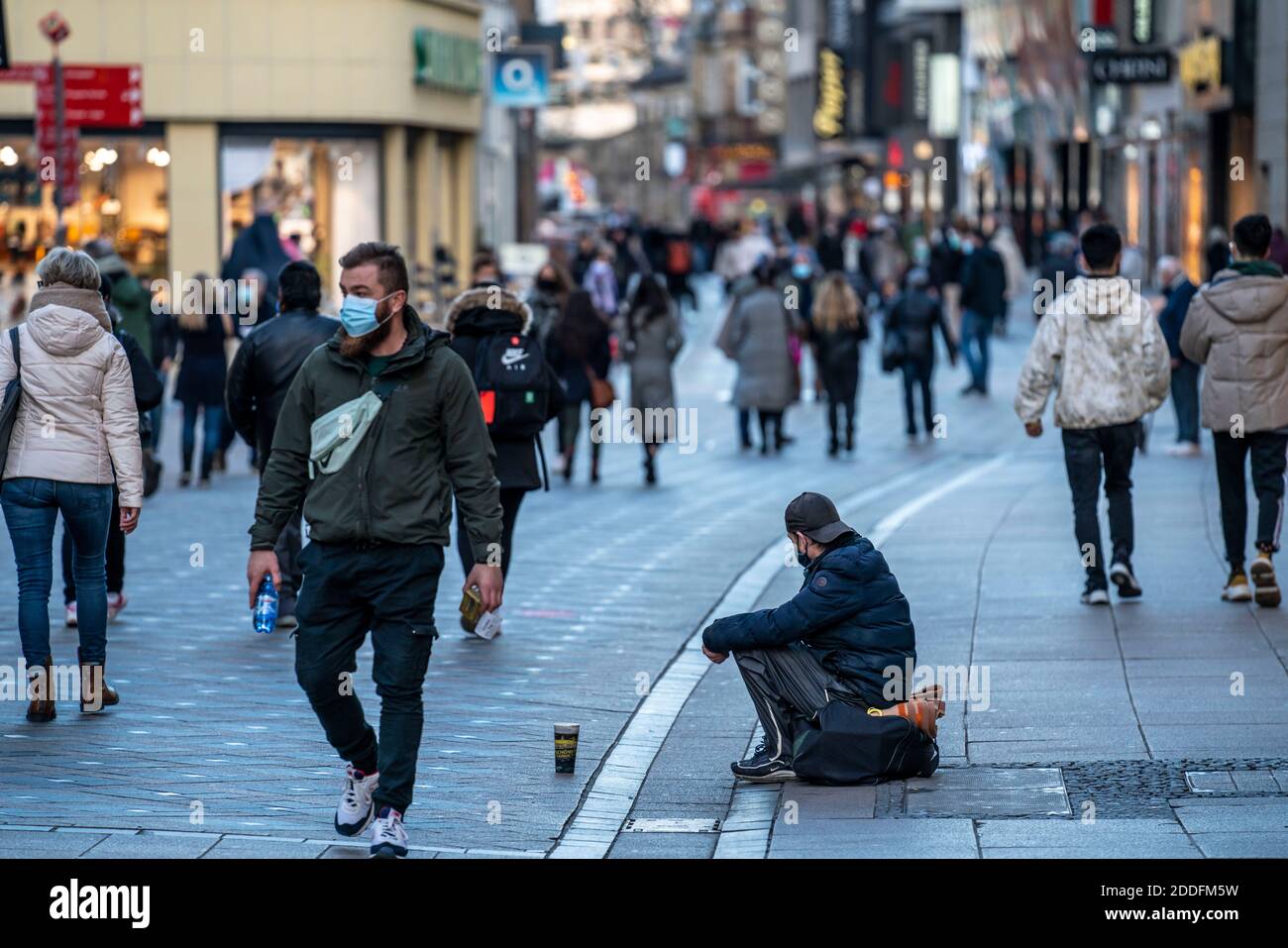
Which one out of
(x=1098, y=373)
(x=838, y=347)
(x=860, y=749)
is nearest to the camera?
(x=860, y=749)

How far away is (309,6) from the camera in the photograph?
3397 centimetres

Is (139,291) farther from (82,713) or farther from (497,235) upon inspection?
(497,235)

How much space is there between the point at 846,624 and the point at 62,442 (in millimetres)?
3136

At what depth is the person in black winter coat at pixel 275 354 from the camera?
11.1 meters

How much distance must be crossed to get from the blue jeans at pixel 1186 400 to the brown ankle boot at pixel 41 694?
12804 mm

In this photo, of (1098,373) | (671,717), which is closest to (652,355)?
(1098,373)

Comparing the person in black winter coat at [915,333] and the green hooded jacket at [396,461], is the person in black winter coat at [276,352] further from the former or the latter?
the person in black winter coat at [915,333]

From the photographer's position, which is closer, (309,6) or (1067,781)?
(1067,781)

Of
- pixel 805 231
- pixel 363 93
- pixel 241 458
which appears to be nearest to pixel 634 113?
pixel 805 231

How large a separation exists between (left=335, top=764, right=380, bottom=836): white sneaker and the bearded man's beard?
1237mm

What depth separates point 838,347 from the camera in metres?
22.3

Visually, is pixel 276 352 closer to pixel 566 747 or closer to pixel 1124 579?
pixel 566 747

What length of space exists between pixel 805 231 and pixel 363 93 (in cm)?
1936

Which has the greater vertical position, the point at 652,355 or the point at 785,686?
the point at 652,355
